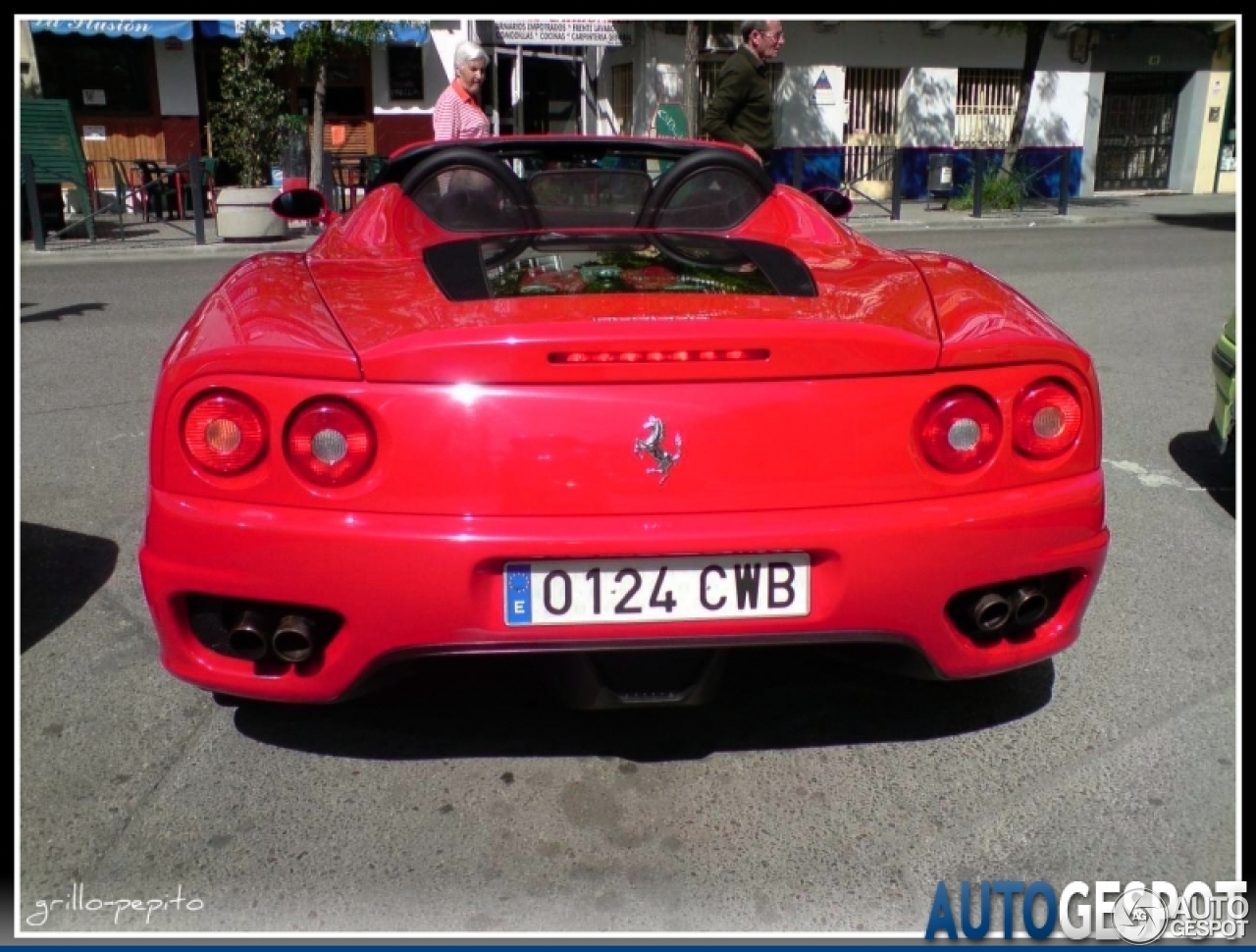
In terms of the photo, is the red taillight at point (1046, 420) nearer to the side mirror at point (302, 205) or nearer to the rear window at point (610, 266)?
the rear window at point (610, 266)

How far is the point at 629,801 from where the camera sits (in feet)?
7.95

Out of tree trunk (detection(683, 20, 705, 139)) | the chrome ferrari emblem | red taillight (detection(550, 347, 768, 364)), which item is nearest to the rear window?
red taillight (detection(550, 347, 768, 364))

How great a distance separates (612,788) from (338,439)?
93 centimetres

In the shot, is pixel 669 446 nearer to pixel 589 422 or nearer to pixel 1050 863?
pixel 589 422

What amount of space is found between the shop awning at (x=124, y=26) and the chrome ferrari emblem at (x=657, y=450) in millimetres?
17662

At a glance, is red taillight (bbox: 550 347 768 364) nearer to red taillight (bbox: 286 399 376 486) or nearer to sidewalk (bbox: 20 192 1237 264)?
red taillight (bbox: 286 399 376 486)

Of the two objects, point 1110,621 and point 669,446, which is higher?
point 669,446

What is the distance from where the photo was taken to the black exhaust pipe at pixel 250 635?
2.19 m

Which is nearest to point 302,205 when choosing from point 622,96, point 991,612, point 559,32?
point 991,612

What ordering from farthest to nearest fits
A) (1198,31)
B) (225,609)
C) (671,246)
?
(1198,31) → (671,246) → (225,609)
